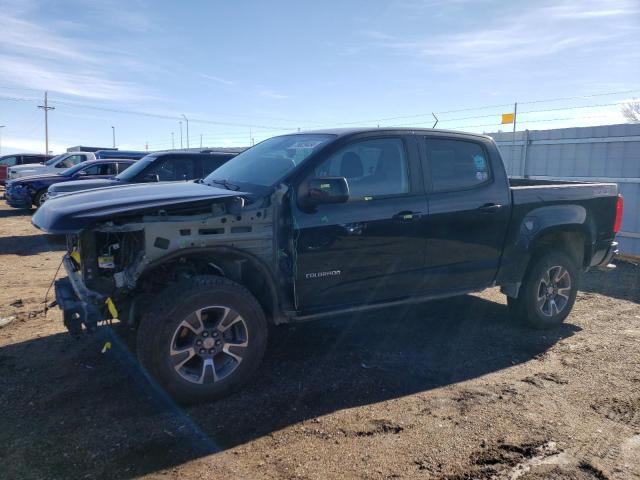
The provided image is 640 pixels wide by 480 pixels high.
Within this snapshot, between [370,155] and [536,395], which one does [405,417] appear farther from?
[370,155]

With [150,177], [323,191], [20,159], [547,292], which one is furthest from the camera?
[20,159]

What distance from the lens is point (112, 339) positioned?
4824 millimetres

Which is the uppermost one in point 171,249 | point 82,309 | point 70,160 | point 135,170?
point 70,160

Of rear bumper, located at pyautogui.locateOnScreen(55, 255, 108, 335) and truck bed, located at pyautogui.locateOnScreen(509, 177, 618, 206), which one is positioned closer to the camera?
rear bumper, located at pyautogui.locateOnScreen(55, 255, 108, 335)

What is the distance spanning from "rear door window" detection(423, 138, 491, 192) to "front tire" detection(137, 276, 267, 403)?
2086 mm

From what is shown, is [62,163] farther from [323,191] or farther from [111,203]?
[323,191]

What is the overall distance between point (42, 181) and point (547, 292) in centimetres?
1414

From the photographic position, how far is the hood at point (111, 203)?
343 centimetres

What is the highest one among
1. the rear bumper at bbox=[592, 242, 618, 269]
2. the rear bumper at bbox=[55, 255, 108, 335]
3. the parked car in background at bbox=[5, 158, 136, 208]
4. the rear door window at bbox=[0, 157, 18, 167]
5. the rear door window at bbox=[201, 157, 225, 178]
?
the rear door window at bbox=[0, 157, 18, 167]

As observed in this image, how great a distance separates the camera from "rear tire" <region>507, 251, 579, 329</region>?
534 cm

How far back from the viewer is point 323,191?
3887mm

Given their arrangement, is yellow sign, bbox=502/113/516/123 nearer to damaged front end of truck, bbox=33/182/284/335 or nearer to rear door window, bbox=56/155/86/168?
damaged front end of truck, bbox=33/182/284/335

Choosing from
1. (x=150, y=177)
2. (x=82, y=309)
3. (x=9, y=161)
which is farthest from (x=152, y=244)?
(x=9, y=161)

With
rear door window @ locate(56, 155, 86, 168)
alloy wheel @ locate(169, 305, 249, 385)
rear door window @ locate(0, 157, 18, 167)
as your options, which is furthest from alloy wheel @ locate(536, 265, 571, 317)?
rear door window @ locate(0, 157, 18, 167)
